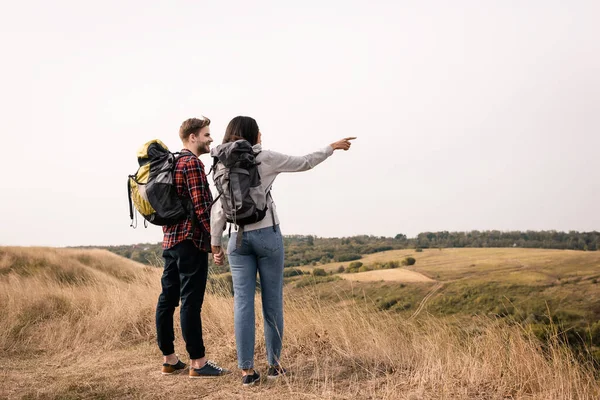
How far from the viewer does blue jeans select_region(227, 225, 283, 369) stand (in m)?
4.03

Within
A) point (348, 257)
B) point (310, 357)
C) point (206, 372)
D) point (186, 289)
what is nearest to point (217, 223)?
point (186, 289)

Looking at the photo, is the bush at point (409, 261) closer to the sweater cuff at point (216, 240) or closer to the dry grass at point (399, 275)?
the dry grass at point (399, 275)

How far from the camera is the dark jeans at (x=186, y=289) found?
4.38 m

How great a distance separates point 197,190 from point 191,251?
0.51 metres

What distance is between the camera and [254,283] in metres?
4.21

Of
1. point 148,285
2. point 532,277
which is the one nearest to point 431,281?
point 532,277

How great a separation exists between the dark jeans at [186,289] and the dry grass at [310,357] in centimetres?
41

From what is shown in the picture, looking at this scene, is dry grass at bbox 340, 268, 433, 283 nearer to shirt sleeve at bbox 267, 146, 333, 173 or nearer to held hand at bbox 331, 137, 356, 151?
held hand at bbox 331, 137, 356, 151

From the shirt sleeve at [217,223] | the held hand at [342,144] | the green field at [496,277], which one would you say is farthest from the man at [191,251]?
the green field at [496,277]

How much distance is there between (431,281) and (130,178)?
76.7 meters

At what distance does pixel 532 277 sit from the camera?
84.9m

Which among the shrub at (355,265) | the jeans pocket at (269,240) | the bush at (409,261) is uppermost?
the jeans pocket at (269,240)

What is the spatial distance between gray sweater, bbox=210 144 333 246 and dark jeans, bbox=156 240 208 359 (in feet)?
1.21

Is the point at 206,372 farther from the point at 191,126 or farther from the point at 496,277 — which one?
the point at 496,277
